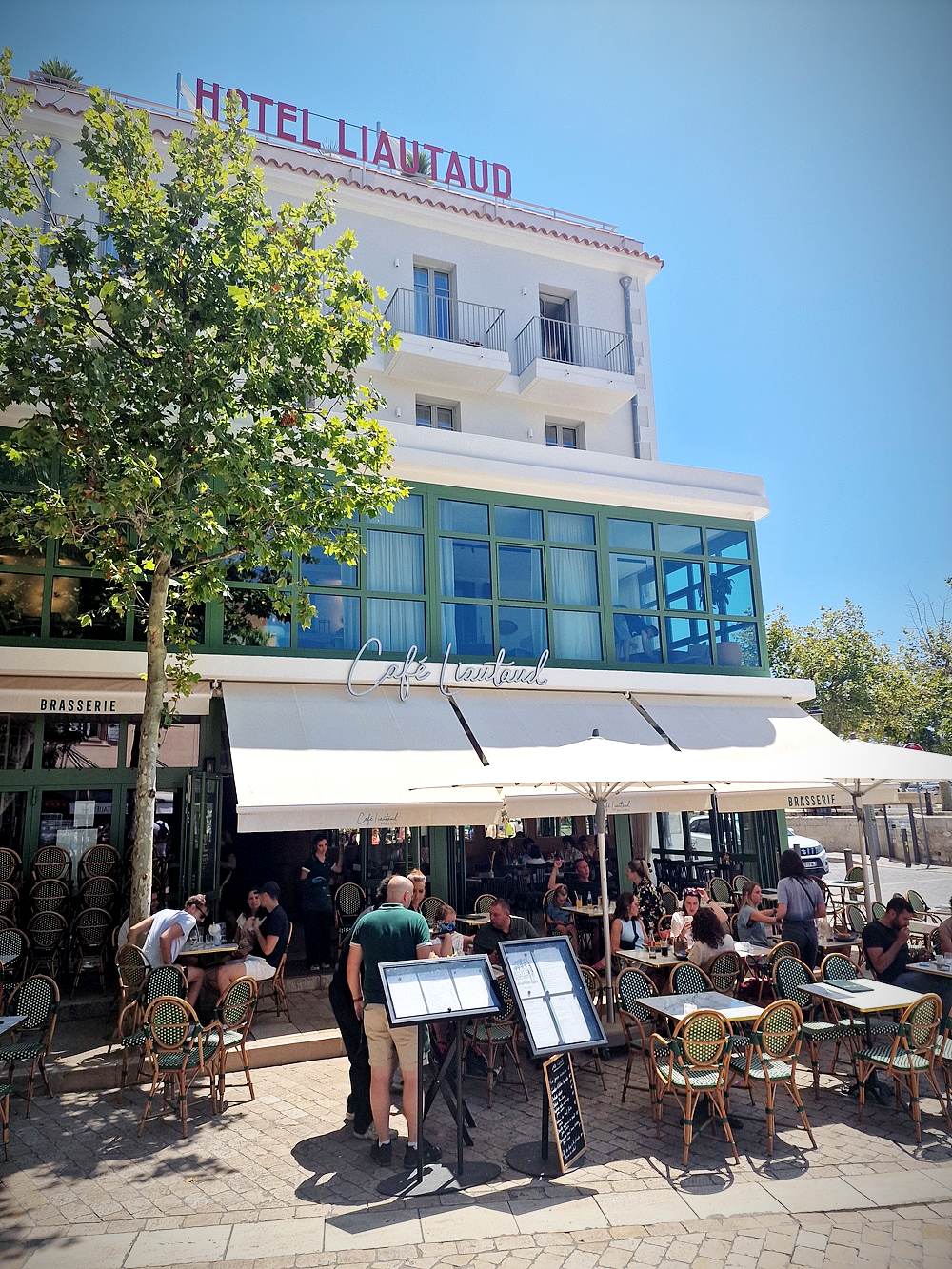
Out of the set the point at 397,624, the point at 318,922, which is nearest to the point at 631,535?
the point at 397,624

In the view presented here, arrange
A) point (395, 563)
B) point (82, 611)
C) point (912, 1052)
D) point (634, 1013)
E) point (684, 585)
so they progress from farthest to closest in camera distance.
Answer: point (684, 585), point (395, 563), point (82, 611), point (634, 1013), point (912, 1052)

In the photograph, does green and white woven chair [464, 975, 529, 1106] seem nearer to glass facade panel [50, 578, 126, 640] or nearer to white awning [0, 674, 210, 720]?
white awning [0, 674, 210, 720]

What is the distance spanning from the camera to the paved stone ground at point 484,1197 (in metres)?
4.78

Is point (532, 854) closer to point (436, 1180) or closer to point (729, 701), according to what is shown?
point (729, 701)

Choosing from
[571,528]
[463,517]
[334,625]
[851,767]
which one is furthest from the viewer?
[571,528]

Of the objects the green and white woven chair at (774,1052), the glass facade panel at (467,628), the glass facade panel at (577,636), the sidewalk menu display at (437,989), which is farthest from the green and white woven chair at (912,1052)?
the glass facade panel at (577,636)

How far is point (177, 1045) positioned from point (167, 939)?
1.68 m

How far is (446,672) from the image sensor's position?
13289 millimetres

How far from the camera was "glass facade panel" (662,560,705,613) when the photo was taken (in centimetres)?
1594

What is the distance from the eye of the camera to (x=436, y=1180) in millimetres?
5668

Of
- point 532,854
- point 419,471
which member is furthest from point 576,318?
point 532,854

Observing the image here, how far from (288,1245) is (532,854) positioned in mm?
12087

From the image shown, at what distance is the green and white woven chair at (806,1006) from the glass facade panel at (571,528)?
28.5 feet

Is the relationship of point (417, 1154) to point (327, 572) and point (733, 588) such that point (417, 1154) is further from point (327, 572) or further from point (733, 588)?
point (733, 588)
